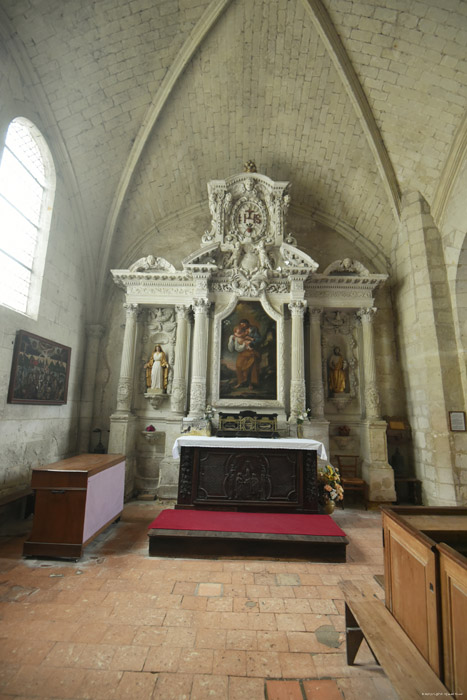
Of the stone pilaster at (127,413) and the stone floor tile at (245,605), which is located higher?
the stone pilaster at (127,413)

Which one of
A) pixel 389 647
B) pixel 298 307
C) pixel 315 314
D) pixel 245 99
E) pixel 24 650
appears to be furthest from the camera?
pixel 315 314

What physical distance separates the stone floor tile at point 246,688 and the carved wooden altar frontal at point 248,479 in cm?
363

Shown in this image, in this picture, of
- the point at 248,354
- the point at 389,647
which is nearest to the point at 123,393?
the point at 248,354

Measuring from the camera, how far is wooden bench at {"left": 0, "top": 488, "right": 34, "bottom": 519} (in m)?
5.45

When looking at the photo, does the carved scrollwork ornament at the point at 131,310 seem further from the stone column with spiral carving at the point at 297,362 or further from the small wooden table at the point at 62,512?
the small wooden table at the point at 62,512

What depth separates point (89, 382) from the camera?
8.84 meters

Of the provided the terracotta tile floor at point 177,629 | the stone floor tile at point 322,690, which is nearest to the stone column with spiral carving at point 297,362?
the terracotta tile floor at point 177,629

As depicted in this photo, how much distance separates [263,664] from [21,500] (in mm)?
5173

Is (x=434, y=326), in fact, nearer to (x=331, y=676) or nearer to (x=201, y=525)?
(x=201, y=525)

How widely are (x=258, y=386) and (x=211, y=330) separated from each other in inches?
72.0

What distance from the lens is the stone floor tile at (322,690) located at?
232cm

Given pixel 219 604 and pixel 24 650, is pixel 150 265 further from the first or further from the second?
pixel 24 650

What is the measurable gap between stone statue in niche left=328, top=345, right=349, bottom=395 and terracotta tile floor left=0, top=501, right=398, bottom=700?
4.42 m

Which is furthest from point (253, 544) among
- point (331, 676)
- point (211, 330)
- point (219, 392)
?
point (211, 330)
